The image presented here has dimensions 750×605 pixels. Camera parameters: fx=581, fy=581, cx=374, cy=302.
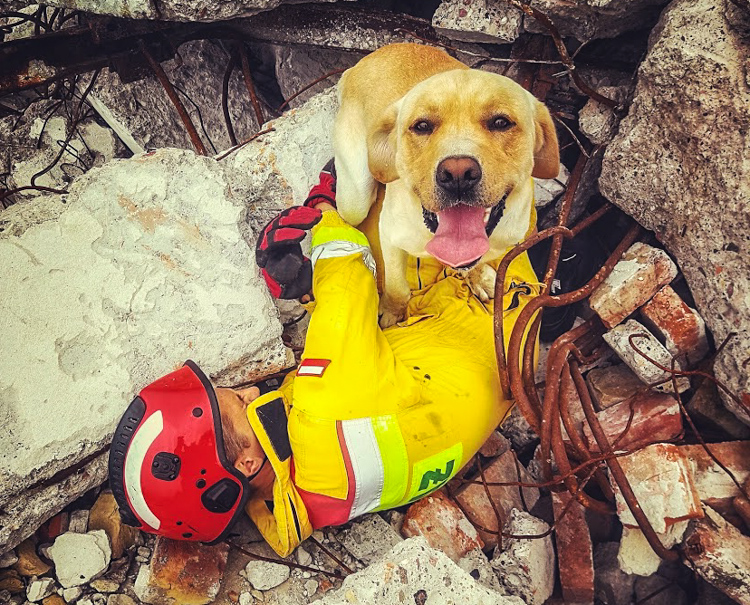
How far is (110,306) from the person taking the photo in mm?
2691

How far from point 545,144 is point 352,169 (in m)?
0.99

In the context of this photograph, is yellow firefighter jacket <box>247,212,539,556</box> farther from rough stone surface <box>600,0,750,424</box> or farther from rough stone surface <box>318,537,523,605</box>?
rough stone surface <box>600,0,750,424</box>

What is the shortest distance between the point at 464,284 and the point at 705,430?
1.38m

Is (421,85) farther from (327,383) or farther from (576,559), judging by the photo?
(576,559)

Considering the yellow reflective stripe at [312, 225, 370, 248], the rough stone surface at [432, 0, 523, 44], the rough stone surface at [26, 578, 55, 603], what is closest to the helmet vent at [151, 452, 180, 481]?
Result: the rough stone surface at [26, 578, 55, 603]

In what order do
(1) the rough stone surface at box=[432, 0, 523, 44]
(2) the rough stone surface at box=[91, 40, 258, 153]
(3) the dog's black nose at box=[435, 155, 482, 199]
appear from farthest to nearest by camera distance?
(2) the rough stone surface at box=[91, 40, 258, 153]
(1) the rough stone surface at box=[432, 0, 523, 44]
(3) the dog's black nose at box=[435, 155, 482, 199]

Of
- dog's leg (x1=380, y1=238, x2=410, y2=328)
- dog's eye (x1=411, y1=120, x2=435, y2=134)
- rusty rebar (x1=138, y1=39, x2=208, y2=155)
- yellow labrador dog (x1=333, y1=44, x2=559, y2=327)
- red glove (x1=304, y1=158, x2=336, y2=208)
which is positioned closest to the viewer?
yellow labrador dog (x1=333, y1=44, x2=559, y2=327)

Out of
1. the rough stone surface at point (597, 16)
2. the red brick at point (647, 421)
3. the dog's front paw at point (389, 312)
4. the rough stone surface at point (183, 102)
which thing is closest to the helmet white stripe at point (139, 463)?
the dog's front paw at point (389, 312)

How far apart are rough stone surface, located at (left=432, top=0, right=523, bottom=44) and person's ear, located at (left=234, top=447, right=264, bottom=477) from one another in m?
2.48

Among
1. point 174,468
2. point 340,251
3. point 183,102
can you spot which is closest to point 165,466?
point 174,468

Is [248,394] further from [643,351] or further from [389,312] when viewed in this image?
[643,351]

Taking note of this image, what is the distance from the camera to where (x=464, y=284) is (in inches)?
122

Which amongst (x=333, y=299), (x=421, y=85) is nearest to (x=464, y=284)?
(x=333, y=299)

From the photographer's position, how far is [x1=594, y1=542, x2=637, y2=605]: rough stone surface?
109 inches
